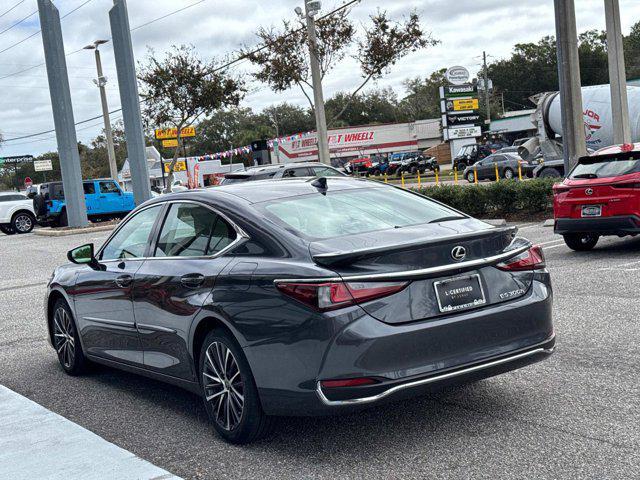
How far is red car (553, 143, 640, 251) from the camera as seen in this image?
11.7 metres

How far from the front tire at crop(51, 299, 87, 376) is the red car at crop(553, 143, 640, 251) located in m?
7.91

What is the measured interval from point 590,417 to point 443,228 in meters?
1.40

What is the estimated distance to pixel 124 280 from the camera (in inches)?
237

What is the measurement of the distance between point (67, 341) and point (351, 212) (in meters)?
3.26

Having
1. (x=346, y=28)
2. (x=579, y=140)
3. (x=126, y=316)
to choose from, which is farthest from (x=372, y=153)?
(x=126, y=316)

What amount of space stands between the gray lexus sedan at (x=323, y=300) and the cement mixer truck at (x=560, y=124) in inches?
935

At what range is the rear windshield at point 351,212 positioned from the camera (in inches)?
197

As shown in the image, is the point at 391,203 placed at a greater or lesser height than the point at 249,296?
greater

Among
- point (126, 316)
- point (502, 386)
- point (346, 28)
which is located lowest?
point (502, 386)

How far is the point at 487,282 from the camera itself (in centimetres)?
463

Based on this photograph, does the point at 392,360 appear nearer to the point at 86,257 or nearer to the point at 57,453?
the point at 57,453

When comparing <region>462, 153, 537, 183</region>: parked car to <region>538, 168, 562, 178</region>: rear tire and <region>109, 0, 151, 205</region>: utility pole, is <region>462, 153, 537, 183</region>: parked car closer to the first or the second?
<region>538, 168, 562, 178</region>: rear tire

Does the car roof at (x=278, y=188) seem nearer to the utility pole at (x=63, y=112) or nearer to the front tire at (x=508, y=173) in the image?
the utility pole at (x=63, y=112)

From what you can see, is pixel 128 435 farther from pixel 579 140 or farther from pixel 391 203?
pixel 579 140
